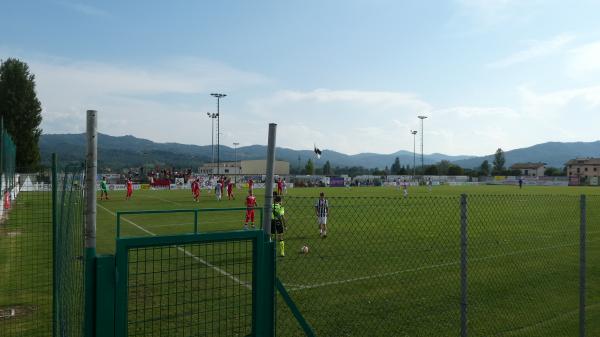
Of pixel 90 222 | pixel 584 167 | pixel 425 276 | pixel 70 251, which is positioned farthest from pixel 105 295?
pixel 584 167

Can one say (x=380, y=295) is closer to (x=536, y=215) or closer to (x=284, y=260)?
(x=284, y=260)

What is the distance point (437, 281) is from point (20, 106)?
58876 mm

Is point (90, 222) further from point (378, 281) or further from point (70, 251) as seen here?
point (378, 281)

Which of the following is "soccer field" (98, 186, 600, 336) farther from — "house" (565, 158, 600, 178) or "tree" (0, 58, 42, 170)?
"house" (565, 158, 600, 178)

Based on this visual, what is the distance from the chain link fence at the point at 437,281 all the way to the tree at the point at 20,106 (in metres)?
48.1

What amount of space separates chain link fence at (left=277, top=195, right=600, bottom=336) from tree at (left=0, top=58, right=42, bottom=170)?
48092 millimetres

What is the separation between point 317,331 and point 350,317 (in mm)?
862

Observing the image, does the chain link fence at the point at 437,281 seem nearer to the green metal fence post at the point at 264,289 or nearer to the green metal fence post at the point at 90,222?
the green metal fence post at the point at 264,289

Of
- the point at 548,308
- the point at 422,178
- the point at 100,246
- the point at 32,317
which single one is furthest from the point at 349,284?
the point at 422,178

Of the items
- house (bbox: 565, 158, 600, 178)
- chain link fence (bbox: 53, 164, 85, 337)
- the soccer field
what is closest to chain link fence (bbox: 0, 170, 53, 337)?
the soccer field

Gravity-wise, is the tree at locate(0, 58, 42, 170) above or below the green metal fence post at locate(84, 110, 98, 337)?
above

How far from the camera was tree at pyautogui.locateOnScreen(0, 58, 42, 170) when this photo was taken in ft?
180

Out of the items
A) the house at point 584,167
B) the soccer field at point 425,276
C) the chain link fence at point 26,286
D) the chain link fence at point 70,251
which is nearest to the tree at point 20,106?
the soccer field at point 425,276

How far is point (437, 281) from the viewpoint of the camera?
33.7 feet
